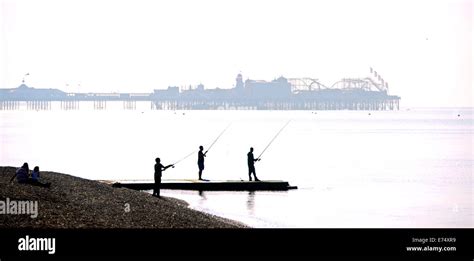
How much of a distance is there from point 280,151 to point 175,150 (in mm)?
8840

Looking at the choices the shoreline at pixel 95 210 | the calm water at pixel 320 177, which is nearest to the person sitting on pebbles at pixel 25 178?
the shoreline at pixel 95 210

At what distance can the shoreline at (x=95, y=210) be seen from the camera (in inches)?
683

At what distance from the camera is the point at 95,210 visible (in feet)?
65.6

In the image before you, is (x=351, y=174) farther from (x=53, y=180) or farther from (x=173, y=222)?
(x=173, y=222)

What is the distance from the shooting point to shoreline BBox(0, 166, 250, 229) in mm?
17344

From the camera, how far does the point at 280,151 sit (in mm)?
80562

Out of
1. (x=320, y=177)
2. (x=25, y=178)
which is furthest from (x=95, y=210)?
(x=320, y=177)

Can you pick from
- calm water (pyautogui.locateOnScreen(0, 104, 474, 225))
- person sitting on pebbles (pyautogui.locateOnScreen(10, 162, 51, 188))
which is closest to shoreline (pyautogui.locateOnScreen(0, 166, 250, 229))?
person sitting on pebbles (pyautogui.locateOnScreen(10, 162, 51, 188))

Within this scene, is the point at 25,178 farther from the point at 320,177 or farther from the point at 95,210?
the point at 320,177

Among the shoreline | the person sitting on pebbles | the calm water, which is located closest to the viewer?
the shoreline

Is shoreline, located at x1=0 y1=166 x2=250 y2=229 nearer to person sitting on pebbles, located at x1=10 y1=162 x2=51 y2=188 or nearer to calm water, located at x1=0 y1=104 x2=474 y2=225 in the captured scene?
person sitting on pebbles, located at x1=10 y1=162 x2=51 y2=188

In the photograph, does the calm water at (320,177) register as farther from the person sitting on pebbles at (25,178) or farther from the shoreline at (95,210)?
the person sitting on pebbles at (25,178)
